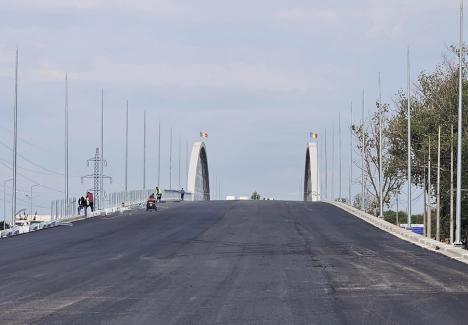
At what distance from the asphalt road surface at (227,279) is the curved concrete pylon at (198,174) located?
→ 95394 millimetres

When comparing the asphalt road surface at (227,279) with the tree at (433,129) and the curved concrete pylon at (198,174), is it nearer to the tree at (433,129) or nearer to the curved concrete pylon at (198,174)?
the tree at (433,129)

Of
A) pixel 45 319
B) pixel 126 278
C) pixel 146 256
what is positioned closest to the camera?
pixel 45 319

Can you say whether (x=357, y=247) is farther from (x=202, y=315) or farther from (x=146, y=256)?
(x=202, y=315)

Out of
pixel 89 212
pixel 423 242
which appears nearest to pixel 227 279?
pixel 423 242

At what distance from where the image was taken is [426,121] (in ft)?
224

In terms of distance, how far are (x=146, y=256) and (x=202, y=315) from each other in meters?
13.7

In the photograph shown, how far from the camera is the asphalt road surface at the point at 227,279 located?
47.0 ft

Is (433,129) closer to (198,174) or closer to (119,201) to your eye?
(119,201)

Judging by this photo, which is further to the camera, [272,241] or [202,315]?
[272,241]

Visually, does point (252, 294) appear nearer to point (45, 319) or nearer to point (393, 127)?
point (45, 319)

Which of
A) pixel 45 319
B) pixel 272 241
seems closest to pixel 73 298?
pixel 45 319

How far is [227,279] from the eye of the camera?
20453 mm

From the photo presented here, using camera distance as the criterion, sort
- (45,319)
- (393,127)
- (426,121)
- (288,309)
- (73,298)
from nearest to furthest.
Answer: (45,319)
(288,309)
(73,298)
(426,121)
(393,127)

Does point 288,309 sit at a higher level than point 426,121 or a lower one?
lower
